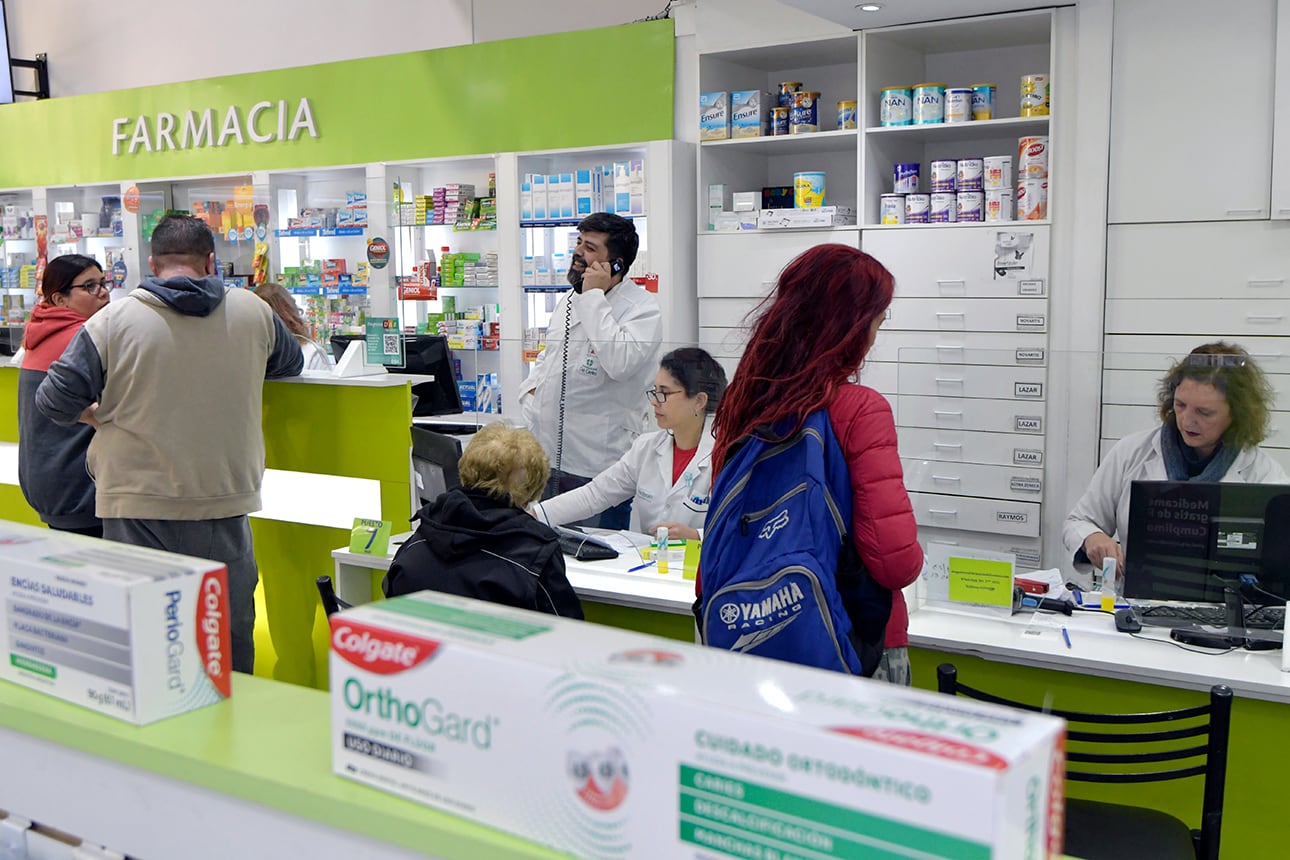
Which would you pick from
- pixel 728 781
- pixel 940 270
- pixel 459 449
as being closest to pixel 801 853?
pixel 728 781

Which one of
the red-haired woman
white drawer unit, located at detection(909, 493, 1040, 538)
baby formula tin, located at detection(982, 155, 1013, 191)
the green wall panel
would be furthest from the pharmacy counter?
the green wall panel

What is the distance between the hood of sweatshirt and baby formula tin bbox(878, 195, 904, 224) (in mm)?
3036

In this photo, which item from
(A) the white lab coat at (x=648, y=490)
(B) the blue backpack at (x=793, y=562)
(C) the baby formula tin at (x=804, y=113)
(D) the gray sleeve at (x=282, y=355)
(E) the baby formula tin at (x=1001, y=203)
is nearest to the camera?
(B) the blue backpack at (x=793, y=562)

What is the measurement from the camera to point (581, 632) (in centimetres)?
114

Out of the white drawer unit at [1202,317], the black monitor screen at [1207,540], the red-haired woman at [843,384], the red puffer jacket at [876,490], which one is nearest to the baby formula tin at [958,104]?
the white drawer unit at [1202,317]

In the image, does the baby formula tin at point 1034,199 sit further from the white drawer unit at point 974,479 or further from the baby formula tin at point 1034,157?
the white drawer unit at point 974,479

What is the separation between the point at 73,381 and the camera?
3.33 metres

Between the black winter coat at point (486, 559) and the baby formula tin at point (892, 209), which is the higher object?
the baby formula tin at point (892, 209)

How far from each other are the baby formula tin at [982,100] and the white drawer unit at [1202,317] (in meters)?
0.98

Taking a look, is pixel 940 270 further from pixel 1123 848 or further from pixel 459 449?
pixel 1123 848

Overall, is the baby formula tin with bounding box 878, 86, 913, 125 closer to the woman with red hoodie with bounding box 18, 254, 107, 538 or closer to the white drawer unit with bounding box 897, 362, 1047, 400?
the white drawer unit with bounding box 897, 362, 1047, 400

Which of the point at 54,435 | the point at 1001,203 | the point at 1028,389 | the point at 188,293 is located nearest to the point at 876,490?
the point at 1028,389

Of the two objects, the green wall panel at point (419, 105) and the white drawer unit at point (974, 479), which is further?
the green wall panel at point (419, 105)

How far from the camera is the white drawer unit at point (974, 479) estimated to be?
3.29 metres
